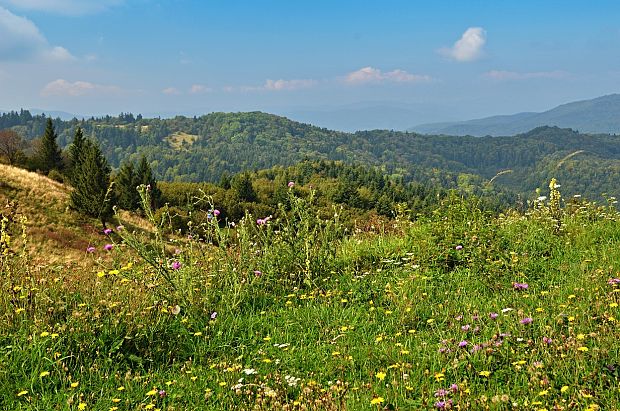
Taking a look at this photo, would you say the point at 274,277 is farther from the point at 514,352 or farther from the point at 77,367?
the point at 514,352

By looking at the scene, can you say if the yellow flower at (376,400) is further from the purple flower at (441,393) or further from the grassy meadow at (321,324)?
the purple flower at (441,393)

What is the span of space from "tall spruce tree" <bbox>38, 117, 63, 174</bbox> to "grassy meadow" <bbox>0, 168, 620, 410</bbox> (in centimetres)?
7269

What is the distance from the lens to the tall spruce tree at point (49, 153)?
228 feet

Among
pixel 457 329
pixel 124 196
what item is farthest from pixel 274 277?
pixel 124 196

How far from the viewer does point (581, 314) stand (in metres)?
4.75

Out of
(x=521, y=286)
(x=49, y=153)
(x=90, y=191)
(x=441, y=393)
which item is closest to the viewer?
(x=441, y=393)

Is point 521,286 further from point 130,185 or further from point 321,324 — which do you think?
point 130,185

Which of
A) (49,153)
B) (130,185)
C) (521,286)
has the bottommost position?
(130,185)

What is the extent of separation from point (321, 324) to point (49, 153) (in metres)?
76.7

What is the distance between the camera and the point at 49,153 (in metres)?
70.7

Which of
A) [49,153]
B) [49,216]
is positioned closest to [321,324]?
[49,216]

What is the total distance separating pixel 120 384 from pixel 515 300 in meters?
4.24

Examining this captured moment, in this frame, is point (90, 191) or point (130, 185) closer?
point (90, 191)

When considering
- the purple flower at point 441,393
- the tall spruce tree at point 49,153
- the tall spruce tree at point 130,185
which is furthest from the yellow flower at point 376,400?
the tall spruce tree at point 49,153
